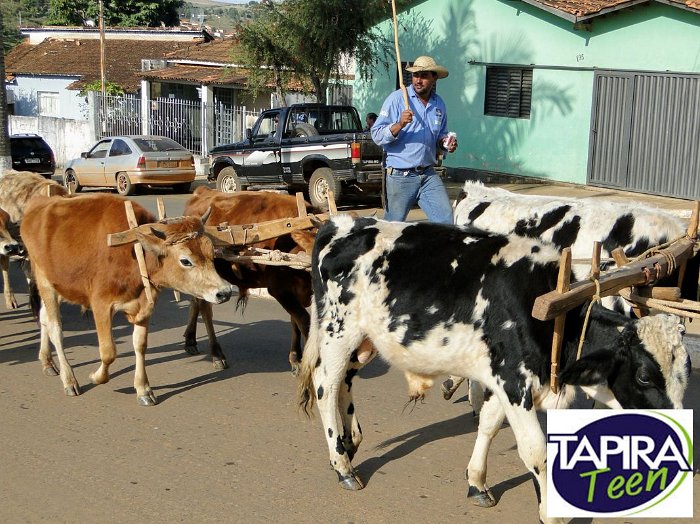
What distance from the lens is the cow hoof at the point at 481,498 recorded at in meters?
5.16

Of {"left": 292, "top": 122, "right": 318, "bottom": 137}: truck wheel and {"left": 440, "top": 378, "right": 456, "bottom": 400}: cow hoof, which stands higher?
{"left": 292, "top": 122, "right": 318, "bottom": 137}: truck wheel

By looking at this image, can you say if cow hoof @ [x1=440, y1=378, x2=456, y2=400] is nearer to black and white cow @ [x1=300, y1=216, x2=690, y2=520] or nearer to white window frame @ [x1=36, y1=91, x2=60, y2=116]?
black and white cow @ [x1=300, y1=216, x2=690, y2=520]

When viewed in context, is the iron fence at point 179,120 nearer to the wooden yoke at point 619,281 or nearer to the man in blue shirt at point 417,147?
the man in blue shirt at point 417,147

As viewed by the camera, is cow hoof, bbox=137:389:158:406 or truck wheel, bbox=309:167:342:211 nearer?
cow hoof, bbox=137:389:158:406

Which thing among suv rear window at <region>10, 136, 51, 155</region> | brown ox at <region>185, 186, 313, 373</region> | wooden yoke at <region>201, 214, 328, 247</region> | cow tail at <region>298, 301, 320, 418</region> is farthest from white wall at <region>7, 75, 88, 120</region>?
cow tail at <region>298, 301, 320, 418</region>

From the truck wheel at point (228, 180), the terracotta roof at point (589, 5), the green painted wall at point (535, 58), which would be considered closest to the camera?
the terracotta roof at point (589, 5)

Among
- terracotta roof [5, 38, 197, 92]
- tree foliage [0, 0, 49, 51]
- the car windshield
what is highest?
tree foliage [0, 0, 49, 51]

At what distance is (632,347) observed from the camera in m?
4.60

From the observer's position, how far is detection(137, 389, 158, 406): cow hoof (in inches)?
278

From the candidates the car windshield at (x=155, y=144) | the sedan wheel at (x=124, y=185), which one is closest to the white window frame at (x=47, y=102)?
the car windshield at (x=155, y=144)

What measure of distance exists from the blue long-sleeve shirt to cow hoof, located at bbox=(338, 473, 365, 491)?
3.15 meters

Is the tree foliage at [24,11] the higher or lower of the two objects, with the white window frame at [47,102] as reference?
higher

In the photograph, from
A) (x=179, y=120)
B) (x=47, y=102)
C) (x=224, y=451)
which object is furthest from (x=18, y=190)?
(x=47, y=102)

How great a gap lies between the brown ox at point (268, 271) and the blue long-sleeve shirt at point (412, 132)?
3.07ft
